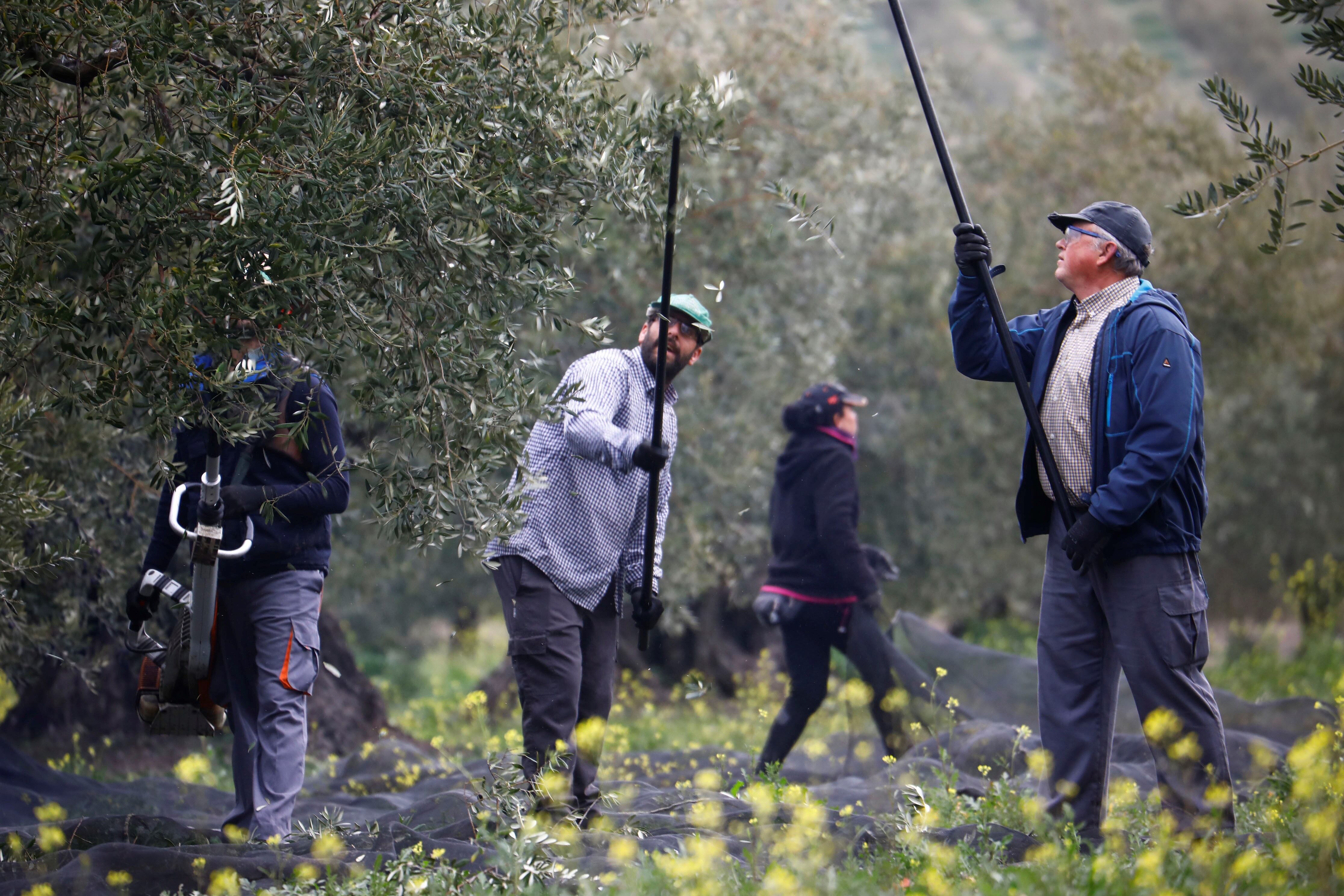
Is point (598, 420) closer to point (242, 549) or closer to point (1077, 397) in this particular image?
point (242, 549)

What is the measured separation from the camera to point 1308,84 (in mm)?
3844

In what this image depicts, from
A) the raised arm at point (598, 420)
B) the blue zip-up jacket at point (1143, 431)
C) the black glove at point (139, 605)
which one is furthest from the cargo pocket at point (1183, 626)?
the black glove at point (139, 605)

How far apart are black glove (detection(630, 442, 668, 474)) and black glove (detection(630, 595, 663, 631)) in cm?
64

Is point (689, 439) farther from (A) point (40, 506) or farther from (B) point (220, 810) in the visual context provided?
(A) point (40, 506)

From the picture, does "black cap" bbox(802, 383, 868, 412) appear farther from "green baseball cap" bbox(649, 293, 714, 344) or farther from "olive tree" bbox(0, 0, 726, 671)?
"olive tree" bbox(0, 0, 726, 671)

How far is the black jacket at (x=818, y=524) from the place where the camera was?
6.92 m

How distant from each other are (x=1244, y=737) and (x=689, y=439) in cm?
493

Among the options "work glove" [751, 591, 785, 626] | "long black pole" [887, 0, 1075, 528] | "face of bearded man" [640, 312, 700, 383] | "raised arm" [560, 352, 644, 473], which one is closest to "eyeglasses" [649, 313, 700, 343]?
"face of bearded man" [640, 312, 700, 383]

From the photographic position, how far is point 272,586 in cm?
467

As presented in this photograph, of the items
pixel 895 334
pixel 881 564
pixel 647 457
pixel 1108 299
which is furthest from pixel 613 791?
pixel 895 334

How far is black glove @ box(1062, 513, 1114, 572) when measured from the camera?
4066mm

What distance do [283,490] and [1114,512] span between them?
298cm

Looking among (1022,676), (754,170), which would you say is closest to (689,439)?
(754,170)

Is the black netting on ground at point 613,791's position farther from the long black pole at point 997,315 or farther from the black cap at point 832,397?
the black cap at point 832,397
